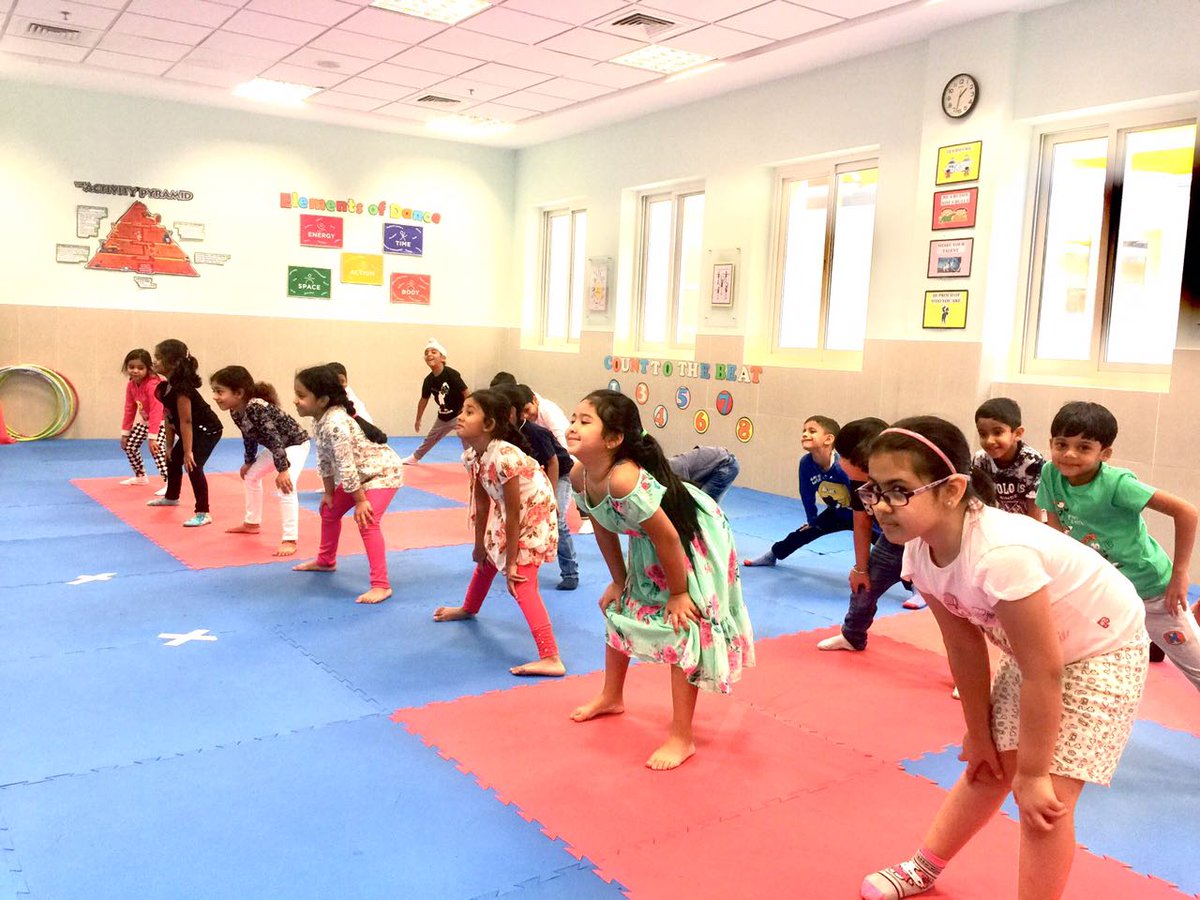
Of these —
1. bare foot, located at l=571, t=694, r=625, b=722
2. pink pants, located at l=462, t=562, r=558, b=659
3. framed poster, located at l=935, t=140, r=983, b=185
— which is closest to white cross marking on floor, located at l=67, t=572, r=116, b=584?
pink pants, located at l=462, t=562, r=558, b=659

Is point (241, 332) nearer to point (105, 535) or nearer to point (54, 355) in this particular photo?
point (54, 355)

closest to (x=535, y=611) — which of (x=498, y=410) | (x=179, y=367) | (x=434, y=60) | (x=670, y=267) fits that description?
(x=498, y=410)

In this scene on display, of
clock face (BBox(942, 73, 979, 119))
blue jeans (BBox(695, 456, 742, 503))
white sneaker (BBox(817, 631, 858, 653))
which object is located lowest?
white sneaker (BBox(817, 631, 858, 653))

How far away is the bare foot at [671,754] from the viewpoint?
9.38 ft

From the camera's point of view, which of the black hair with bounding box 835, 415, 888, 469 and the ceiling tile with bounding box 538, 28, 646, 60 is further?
the ceiling tile with bounding box 538, 28, 646, 60

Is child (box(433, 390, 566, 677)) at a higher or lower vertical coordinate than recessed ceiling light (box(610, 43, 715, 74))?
lower

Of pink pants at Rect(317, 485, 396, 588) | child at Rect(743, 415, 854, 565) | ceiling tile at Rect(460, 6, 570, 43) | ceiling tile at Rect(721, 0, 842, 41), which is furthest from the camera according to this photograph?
ceiling tile at Rect(460, 6, 570, 43)

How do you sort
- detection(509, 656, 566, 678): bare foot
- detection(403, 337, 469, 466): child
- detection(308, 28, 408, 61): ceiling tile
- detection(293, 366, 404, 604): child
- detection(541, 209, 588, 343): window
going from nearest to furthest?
detection(509, 656, 566, 678): bare foot
detection(293, 366, 404, 604): child
detection(308, 28, 408, 61): ceiling tile
detection(403, 337, 469, 466): child
detection(541, 209, 588, 343): window

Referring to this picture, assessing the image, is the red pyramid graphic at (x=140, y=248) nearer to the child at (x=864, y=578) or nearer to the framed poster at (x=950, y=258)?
the framed poster at (x=950, y=258)

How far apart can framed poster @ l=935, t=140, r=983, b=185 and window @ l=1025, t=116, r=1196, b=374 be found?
481 millimetres

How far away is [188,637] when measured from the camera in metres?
3.97

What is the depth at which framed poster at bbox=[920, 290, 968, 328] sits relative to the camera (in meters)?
6.93

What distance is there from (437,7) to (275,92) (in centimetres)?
354

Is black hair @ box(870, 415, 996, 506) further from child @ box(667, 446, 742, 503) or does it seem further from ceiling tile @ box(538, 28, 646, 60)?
ceiling tile @ box(538, 28, 646, 60)
